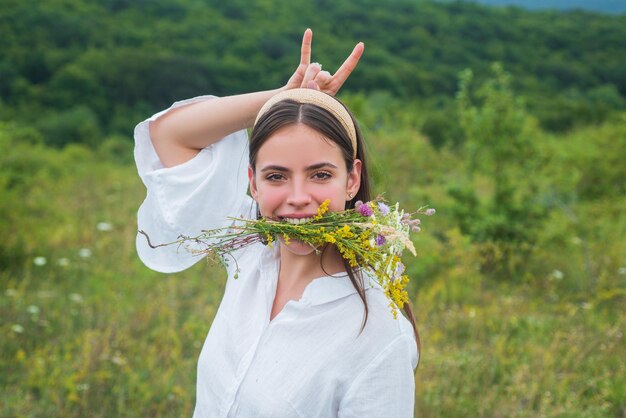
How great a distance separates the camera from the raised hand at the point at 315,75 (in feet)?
5.63

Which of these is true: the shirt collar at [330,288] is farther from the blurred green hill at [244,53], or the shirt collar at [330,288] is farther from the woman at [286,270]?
the blurred green hill at [244,53]

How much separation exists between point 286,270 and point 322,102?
45cm

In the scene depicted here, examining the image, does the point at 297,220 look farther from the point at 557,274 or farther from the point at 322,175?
the point at 557,274

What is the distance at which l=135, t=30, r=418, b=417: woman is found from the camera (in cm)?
150

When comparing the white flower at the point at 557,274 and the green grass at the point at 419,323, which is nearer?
the green grass at the point at 419,323

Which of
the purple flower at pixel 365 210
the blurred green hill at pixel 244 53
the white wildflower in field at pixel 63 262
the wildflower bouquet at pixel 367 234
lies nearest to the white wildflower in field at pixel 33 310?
the white wildflower in field at pixel 63 262

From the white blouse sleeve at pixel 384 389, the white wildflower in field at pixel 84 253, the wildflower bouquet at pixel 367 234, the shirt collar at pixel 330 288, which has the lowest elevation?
the white wildflower in field at pixel 84 253

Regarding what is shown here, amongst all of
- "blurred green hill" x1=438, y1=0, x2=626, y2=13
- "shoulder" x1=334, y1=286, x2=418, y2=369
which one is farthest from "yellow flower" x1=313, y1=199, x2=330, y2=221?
"blurred green hill" x1=438, y1=0, x2=626, y2=13

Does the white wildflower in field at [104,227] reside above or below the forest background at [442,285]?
below

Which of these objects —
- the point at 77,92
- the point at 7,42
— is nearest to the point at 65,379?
the point at 77,92

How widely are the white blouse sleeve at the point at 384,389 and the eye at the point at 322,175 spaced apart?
0.40 metres

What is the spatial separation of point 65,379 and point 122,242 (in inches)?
146

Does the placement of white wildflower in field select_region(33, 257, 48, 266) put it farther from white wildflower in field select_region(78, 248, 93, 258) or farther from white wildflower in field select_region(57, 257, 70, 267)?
white wildflower in field select_region(78, 248, 93, 258)

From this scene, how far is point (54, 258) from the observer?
20.7ft
